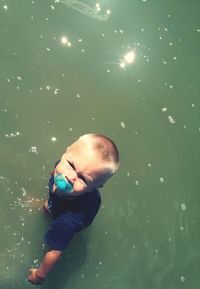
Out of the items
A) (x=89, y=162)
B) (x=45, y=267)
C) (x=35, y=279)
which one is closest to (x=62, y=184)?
(x=89, y=162)

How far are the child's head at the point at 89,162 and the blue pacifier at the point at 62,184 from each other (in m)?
0.02

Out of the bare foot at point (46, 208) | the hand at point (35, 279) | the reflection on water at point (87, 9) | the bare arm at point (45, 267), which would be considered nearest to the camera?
the bare arm at point (45, 267)

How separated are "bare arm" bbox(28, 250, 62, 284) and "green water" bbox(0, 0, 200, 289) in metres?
0.14

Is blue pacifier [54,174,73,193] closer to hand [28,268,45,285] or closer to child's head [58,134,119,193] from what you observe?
child's head [58,134,119,193]

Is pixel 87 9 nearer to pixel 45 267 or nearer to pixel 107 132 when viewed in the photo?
pixel 107 132

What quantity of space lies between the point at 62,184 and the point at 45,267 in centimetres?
59

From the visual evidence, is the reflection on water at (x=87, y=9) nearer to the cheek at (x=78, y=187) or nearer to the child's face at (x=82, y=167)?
the child's face at (x=82, y=167)

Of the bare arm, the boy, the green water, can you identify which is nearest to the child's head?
the boy

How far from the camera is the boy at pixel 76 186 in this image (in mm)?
2701

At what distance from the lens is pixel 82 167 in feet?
8.81

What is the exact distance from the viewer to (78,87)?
3.98 meters

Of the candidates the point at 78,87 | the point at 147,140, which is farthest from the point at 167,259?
the point at 78,87

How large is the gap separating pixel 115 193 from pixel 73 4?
6.21ft

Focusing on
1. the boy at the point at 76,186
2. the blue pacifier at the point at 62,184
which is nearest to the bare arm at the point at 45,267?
the boy at the point at 76,186
